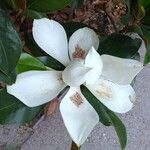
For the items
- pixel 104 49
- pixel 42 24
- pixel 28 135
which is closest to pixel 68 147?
pixel 28 135

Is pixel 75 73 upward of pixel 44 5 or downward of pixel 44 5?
downward

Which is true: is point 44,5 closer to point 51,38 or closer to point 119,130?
point 51,38

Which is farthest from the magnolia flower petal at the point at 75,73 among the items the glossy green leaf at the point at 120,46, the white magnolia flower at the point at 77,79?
the glossy green leaf at the point at 120,46

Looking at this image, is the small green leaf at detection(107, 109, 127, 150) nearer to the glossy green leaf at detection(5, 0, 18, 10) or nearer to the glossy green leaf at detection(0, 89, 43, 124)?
the glossy green leaf at detection(0, 89, 43, 124)

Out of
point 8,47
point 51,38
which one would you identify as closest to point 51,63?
point 51,38

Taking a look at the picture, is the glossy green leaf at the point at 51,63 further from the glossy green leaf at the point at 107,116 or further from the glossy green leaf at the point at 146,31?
the glossy green leaf at the point at 146,31

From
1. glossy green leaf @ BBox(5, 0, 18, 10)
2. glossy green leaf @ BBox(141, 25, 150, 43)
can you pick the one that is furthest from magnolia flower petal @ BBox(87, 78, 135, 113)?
glossy green leaf @ BBox(5, 0, 18, 10)
